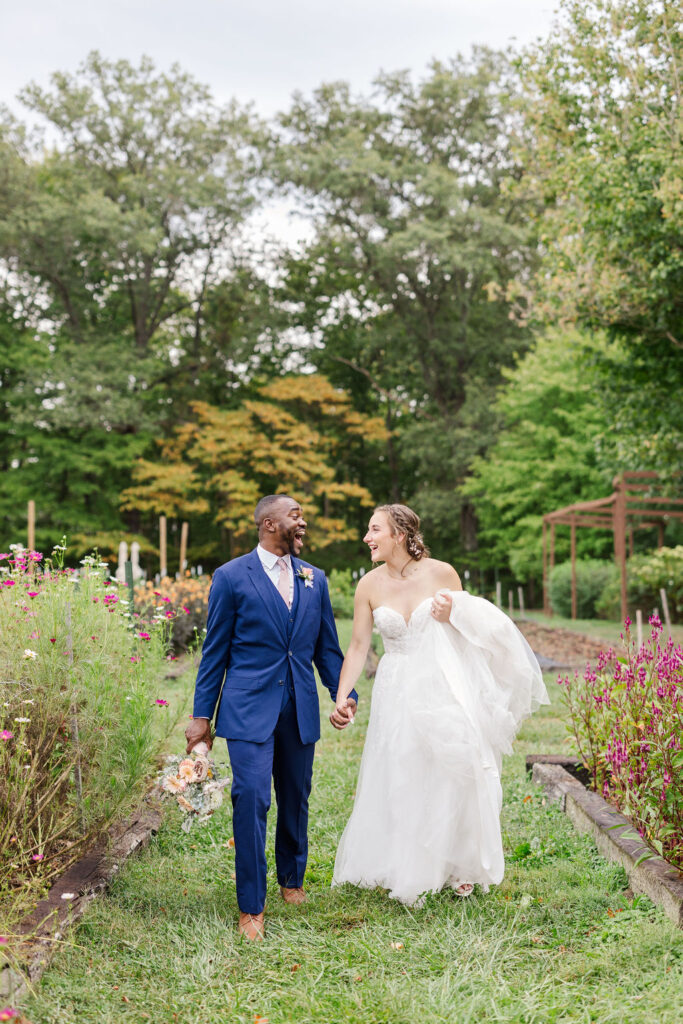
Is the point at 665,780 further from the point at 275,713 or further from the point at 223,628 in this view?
the point at 223,628

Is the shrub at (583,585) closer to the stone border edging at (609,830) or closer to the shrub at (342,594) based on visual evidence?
the shrub at (342,594)

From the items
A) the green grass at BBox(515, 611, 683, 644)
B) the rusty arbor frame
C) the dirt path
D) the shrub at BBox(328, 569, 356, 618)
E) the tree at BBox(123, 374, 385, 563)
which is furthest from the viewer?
the tree at BBox(123, 374, 385, 563)

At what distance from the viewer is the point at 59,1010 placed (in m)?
3.14

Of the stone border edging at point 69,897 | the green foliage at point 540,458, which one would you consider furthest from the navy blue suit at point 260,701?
the green foliage at point 540,458

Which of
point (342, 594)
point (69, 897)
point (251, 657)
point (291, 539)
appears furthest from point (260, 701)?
point (342, 594)

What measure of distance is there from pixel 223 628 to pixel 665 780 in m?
2.15

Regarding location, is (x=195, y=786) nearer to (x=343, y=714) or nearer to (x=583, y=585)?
(x=343, y=714)

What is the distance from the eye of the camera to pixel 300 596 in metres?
4.34

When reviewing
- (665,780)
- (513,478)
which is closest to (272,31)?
(513,478)

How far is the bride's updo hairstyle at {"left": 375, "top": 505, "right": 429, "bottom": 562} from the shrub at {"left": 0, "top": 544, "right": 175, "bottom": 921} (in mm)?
1699

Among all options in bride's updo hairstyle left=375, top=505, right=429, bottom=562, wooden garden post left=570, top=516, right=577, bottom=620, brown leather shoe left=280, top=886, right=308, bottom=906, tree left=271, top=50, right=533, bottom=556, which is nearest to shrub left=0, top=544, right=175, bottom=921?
brown leather shoe left=280, top=886, right=308, bottom=906

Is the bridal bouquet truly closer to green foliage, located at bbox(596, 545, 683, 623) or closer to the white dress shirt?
the white dress shirt

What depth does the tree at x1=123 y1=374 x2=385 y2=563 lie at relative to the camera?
26875mm

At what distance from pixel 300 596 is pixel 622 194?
8819mm
